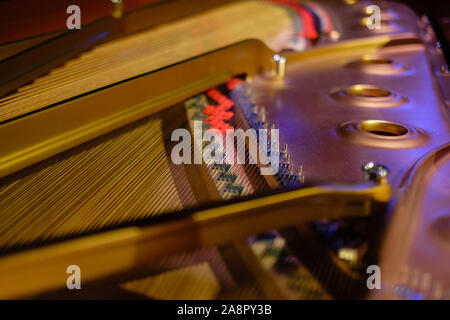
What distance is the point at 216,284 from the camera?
1.18m

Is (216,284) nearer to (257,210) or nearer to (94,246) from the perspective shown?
(257,210)

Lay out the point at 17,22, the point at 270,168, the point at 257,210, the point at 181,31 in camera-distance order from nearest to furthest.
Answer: the point at 257,210 < the point at 270,168 < the point at 17,22 < the point at 181,31

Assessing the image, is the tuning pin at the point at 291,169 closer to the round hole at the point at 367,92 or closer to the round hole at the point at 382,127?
the round hole at the point at 382,127

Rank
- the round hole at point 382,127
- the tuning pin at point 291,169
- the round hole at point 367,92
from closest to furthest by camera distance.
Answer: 1. the tuning pin at point 291,169
2. the round hole at point 382,127
3. the round hole at point 367,92

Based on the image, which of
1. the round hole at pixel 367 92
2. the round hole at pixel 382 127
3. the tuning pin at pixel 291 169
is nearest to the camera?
the tuning pin at pixel 291 169

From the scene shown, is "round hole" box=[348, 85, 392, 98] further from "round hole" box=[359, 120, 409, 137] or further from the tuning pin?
the tuning pin

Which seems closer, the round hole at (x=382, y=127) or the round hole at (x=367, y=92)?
the round hole at (x=382, y=127)

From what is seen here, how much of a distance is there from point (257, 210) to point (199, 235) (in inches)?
6.9

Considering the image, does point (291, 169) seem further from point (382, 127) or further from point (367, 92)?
point (367, 92)

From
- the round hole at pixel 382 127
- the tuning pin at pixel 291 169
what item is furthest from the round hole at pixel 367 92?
the tuning pin at pixel 291 169

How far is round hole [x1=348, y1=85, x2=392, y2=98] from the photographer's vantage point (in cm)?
229

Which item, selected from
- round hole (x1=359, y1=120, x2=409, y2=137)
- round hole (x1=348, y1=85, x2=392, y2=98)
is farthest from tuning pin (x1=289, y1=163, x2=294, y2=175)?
round hole (x1=348, y1=85, x2=392, y2=98)

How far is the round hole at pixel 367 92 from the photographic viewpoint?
7.50 ft
